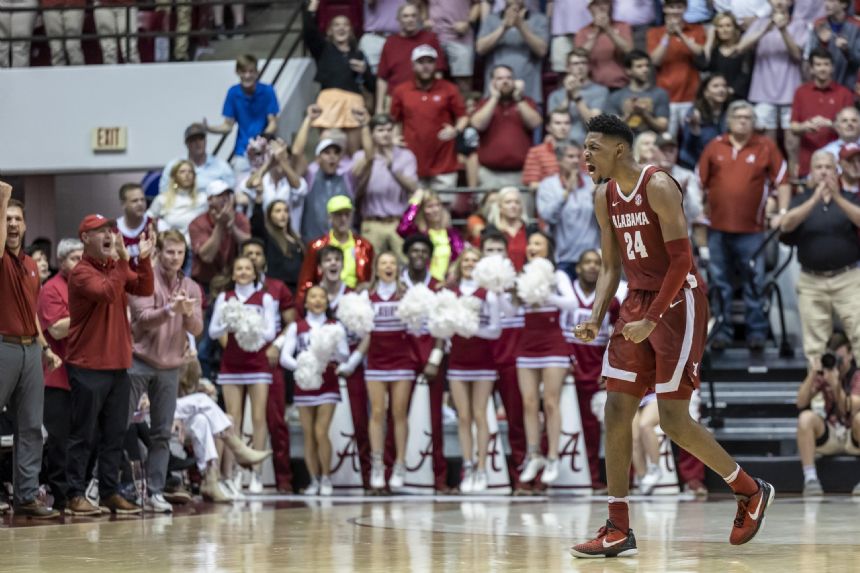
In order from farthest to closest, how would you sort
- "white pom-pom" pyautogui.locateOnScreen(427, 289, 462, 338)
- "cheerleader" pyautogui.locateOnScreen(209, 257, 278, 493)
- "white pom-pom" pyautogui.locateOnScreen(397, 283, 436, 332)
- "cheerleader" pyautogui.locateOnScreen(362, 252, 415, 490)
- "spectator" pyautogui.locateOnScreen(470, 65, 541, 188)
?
1. "spectator" pyautogui.locateOnScreen(470, 65, 541, 188)
2. "cheerleader" pyautogui.locateOnScreen(209, 257, 278, 493)
3. "cheerleader" pyautogui.locateOnScreen(362, 252, 415, 490)
4. "white pom-pom" pyautogui.locateOnScreen(397, 283, 436, 332)
5. "white pom-pom" pyautogui.locateOnScreen(427, 289, 462, 338)

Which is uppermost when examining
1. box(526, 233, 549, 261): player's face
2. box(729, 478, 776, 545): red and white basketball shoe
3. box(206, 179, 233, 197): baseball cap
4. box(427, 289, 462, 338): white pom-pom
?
box(206, 179, 233, 197): baseball cap

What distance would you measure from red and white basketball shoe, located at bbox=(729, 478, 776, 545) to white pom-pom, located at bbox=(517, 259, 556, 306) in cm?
511

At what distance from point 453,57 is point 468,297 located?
483 centimetres

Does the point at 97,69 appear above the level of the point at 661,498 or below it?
above

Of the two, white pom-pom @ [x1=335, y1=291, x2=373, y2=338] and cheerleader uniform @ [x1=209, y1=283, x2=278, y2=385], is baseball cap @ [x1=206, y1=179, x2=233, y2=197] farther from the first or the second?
white pom-pom @ [x1=335, y1=291, x2=373, y2=338]

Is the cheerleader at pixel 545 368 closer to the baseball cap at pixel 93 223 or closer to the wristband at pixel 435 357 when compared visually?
the wristband at pixel 435 357

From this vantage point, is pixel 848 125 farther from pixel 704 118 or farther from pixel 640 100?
pixel 640 100

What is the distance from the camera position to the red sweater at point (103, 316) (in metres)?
10.3

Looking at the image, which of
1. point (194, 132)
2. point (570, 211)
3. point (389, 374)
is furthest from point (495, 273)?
point (194, 132)

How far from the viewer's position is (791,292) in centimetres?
1517

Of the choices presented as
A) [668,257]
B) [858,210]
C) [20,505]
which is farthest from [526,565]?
[858,210]

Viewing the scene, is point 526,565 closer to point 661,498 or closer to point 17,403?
point 17,403

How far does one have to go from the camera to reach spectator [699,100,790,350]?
14.4 m

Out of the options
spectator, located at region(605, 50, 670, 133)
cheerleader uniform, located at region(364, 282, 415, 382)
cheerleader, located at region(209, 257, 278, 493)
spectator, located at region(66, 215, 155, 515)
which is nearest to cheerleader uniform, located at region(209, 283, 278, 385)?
cheerleader, located at region(209, 257, 278, 493)
